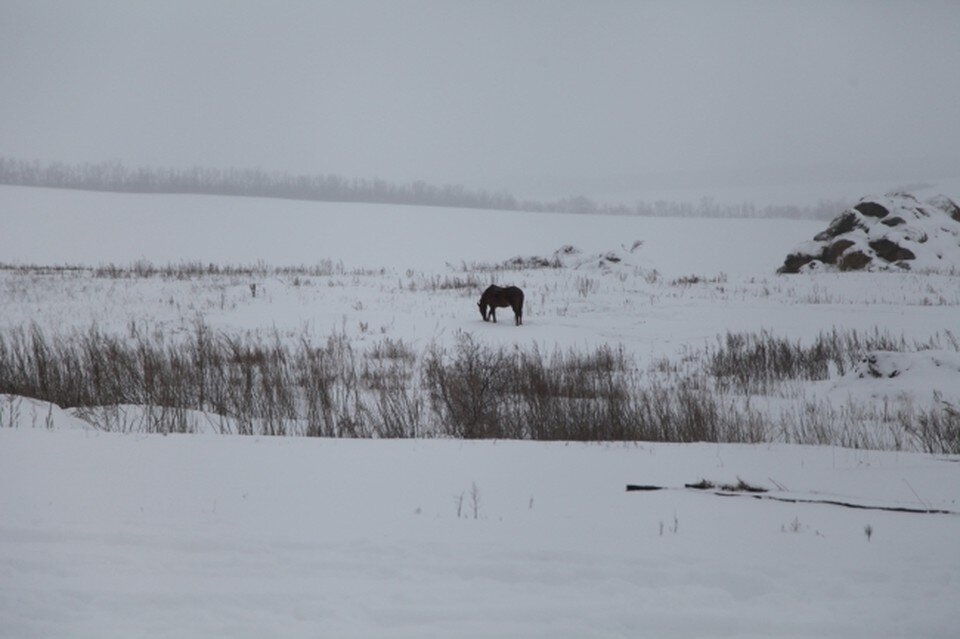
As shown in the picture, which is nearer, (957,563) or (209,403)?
(957,563)

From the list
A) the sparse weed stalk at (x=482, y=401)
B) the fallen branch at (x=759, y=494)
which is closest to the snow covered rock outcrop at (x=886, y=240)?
the sparse weed stalk at (x=482, y=401)

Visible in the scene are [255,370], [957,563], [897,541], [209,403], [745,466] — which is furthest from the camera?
[255,370]

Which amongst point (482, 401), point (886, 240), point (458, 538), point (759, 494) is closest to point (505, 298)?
point (482, 401)

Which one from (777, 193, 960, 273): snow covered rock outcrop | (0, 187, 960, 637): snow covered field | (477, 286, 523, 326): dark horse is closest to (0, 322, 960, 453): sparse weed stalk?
(0, 187, 960, 637): snow covered field

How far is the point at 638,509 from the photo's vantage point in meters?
3.65

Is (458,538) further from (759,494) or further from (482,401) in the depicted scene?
(482,401)

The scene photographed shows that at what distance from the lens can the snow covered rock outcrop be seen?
85.7 feet

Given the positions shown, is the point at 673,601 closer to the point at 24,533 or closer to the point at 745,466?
the point at 745,466

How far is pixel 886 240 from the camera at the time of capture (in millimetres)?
26547

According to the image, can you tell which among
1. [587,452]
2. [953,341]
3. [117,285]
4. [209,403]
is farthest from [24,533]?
[117,285]

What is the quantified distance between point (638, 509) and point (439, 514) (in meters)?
1.08

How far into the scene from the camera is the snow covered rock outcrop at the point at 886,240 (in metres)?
26.1

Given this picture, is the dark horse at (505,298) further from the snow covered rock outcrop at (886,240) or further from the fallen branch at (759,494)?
the snow covered rock outcrop at (886,240)

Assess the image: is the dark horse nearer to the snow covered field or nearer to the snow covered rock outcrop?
the snow covered field
